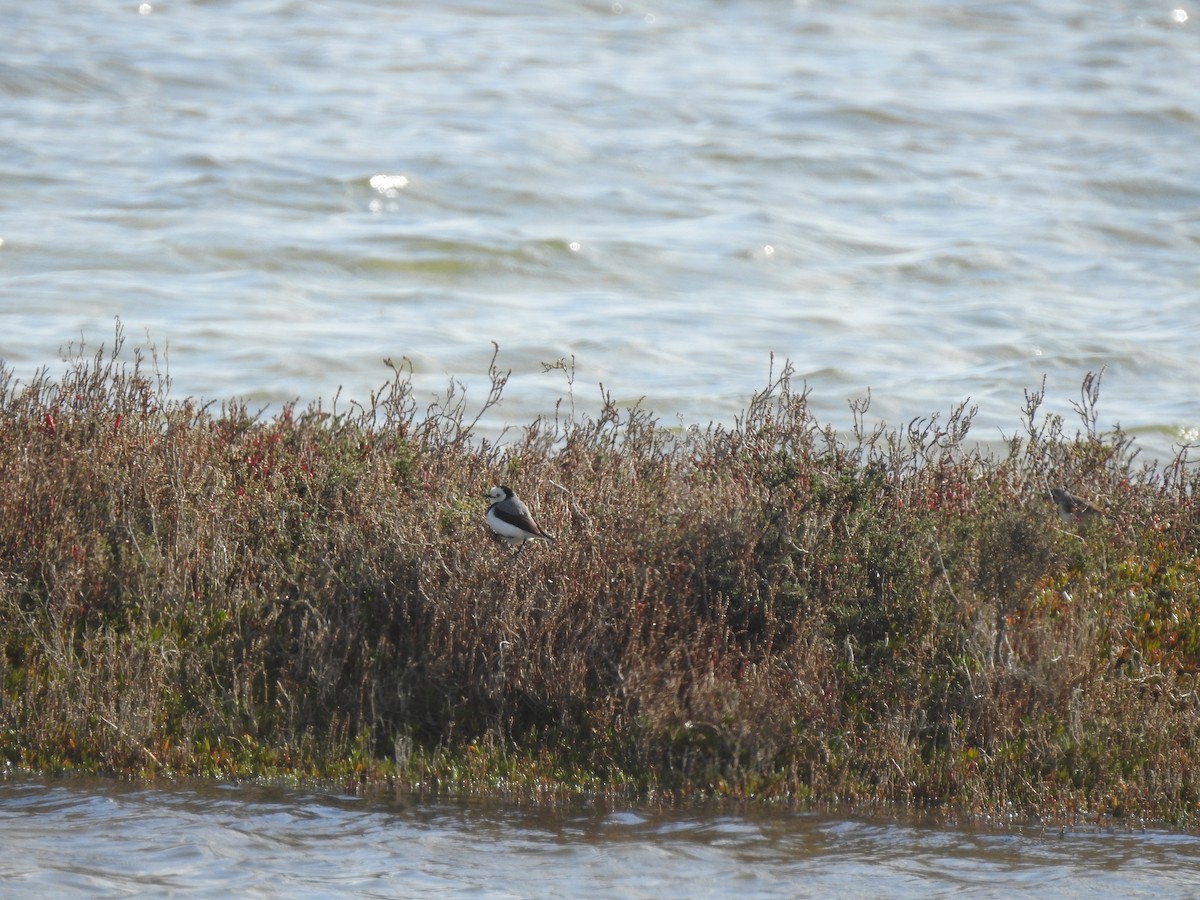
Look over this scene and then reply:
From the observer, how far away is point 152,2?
3981 centimetres

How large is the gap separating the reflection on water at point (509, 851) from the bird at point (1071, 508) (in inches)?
88.7

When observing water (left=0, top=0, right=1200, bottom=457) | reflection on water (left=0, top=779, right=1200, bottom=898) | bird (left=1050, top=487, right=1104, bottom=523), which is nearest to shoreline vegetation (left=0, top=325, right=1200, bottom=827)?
bird (left=1050, top=487, right=1104, bottom=523)

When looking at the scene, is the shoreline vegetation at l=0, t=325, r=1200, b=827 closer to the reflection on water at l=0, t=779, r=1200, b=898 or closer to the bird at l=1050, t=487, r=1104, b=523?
the bird at l=1050, t=487, r=1104, b=523

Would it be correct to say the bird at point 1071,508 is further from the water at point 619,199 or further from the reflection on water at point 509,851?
the water at point 619,199

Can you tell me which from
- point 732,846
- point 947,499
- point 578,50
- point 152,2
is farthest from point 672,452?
point 152,2

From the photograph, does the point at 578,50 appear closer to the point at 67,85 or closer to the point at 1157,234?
the point at 67,85

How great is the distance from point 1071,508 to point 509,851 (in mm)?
4064

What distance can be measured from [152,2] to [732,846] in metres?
38.6

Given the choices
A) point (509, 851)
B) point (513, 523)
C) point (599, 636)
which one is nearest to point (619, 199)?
point (513, 523)

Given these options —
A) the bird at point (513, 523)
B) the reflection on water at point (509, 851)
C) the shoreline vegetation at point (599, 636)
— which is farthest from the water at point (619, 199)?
the reflection on water at point (509, 851)

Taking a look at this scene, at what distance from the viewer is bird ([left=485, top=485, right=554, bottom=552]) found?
24.8ft

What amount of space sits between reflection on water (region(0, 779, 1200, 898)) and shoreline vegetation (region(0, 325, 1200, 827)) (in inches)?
8.1

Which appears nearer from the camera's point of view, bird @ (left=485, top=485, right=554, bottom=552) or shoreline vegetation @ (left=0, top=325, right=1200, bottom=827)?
shoreline vegetation @ (left=0, top=325, right=1200, bottom=827)

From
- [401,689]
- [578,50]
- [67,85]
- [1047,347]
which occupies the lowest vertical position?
[401,689]
